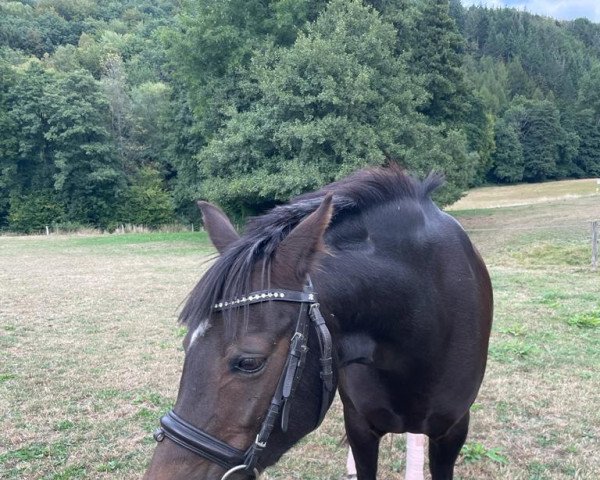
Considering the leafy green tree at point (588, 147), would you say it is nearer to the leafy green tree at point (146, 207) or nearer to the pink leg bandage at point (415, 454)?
the leafy green tree at point (146, 207)

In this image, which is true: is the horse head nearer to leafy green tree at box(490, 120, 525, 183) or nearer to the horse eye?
the horse eye

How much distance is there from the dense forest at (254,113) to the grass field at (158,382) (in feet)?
8.44

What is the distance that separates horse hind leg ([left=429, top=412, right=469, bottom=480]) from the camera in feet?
8.47

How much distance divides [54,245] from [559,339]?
2321 centimetres

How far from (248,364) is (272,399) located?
5.2 inches

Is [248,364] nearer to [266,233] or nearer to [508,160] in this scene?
[266,233]

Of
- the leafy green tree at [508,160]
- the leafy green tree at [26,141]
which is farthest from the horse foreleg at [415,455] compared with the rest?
the leafy green tree at [508,160]

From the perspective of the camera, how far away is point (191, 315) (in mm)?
1528

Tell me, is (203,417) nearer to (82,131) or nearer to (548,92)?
(82,131)

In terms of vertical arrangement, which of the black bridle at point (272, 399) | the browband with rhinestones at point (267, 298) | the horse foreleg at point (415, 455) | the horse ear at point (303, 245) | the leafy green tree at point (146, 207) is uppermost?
the leafy green tree at point (146, 207)

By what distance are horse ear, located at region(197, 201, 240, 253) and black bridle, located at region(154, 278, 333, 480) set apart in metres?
0.40

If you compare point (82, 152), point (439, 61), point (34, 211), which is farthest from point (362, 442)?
point (34, 211)

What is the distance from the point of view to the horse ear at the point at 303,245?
1.46m

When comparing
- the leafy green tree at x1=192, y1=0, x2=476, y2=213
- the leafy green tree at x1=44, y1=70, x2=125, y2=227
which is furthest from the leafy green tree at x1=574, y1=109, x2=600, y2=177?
the leafy green tree at x1=44, y1=70, x2=125, y2=227
